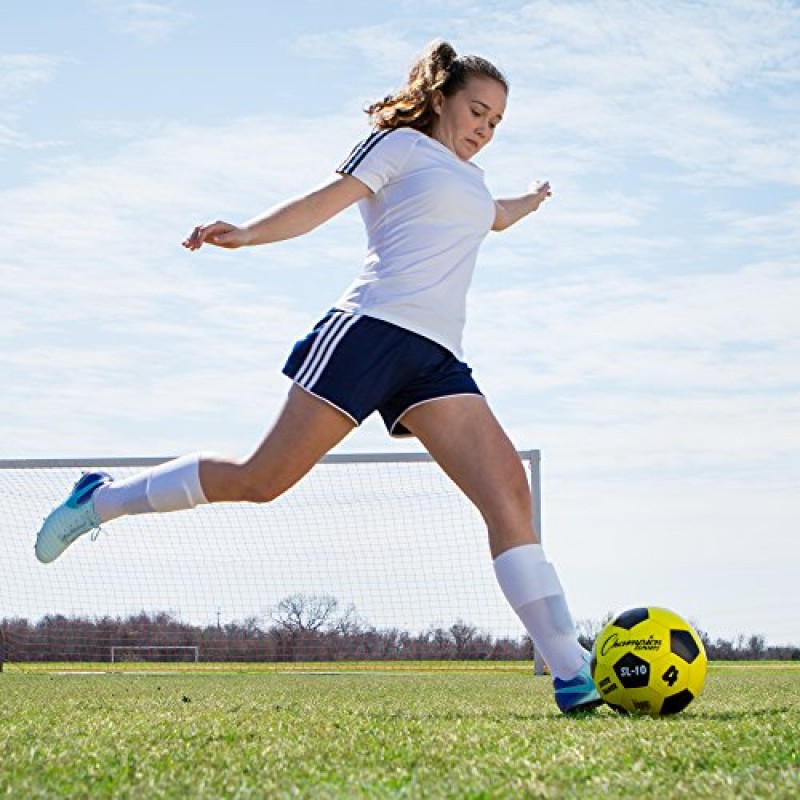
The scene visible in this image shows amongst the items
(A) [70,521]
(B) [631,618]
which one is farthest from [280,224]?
(B) [631,618]

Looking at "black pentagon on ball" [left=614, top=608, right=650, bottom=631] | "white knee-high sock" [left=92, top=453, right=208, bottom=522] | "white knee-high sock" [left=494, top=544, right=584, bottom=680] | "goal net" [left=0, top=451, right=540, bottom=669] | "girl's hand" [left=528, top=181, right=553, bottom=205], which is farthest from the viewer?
"goal net" [left=0, top=451, right=540, bottom=669]

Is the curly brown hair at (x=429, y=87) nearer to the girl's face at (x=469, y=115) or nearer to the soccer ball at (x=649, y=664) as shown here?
the girl's face at (x=469, y=115)

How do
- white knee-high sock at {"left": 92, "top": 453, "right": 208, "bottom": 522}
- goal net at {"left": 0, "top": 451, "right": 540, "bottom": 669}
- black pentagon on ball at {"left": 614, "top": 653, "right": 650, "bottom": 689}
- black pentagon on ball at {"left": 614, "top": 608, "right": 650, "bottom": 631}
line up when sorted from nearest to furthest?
black pentagon on ball at {"left": 614, "top": 653, "right": 650, "bottom": 689} → black pentagon on ball at {"left": 614, "top": 608, "right": 650, "bottom": 631} → white knee-high sock at {"left": 92, "top": 453, "right": 208, "bottom": 522} → goal net at {"left": 0, "top": 451, "right": 540, "bottom": 669}

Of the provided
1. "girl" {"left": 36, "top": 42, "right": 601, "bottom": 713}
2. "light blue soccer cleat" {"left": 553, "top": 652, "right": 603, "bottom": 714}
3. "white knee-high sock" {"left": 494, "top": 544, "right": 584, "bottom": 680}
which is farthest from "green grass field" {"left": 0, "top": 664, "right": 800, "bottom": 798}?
"girl" {"left": 36, "top": 42, "right": 601, "bottom": 713}

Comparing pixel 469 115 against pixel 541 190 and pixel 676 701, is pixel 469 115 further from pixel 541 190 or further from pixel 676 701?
pixel 676 701

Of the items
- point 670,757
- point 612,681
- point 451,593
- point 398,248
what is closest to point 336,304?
point 398,248

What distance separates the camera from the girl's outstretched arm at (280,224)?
4633mm

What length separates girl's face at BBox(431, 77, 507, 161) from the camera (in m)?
4.90

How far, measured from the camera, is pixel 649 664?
14.2ft

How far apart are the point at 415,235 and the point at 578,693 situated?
180 centimetres

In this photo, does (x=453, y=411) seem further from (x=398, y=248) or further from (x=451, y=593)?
(x=451, y=593)

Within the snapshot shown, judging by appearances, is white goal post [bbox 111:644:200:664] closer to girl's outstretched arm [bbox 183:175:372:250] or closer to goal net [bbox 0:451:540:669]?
goal net [bbox 0:451:540:669]

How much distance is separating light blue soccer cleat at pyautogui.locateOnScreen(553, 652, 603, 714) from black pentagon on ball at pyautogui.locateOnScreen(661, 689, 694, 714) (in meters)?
0.30

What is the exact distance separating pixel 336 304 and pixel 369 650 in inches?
359
